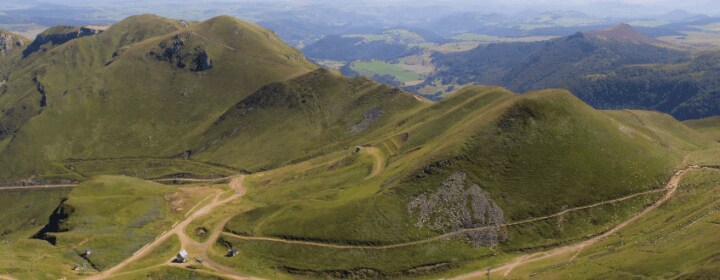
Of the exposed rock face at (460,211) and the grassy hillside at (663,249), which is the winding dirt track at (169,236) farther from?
the grassy hillside at (663,249)

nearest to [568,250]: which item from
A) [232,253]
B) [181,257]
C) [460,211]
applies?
[460,211]

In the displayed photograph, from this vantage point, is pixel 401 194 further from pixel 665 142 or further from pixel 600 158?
pixel 665 142

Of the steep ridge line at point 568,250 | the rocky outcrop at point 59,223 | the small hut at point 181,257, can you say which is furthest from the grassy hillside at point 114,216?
the steep ridge line at point 568,250

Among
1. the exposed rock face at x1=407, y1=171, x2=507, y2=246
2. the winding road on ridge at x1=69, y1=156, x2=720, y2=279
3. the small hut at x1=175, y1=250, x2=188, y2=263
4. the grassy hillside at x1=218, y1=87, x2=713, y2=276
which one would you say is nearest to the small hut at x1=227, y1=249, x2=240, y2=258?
the grassy hillside at x1=218, y1=87, x2=713, y2=276

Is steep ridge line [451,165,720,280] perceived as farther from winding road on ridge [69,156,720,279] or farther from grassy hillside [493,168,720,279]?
grassy hillside [493,168,720,279]

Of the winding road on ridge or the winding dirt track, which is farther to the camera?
the winding dirt track

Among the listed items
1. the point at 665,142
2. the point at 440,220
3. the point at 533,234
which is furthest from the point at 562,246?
the point at 665,142

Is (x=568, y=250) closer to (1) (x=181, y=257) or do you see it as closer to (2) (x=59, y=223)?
(1) (x=181, y=257)

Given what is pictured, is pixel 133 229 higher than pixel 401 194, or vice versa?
pixel 401 194
